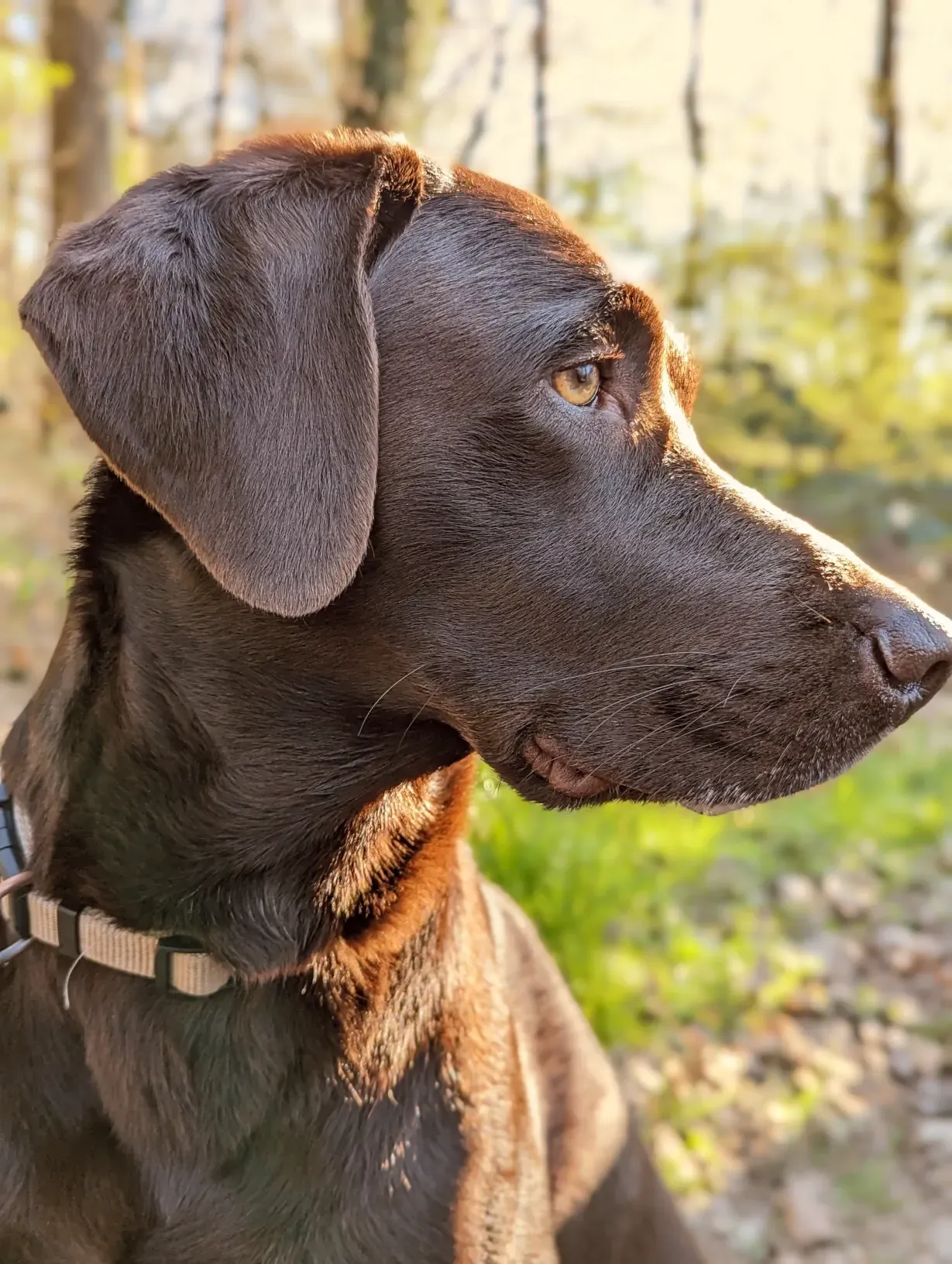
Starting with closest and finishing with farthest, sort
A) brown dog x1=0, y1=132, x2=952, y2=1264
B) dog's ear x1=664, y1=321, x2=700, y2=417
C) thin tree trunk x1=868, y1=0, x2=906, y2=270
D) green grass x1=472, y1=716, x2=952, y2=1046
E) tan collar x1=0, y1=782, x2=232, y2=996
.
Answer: brown dog x1=0, y1=132, x2=952, y2=1264 → tan collar x1=0, y1=782, x2=232, y2=996 → dog's ear x1=664, y1=321, x2=700, y2=417 → green grass x1=472, y1=716, x2=952, y2=1046 → thin tree trunk x1=868, y1=0, x2=906, y2=270

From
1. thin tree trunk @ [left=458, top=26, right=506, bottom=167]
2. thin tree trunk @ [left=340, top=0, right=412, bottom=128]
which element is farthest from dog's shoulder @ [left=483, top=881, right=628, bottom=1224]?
thin tree trunk @ [left=340, top=0, right=412, bottom=128]

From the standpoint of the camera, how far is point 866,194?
9.95 metres

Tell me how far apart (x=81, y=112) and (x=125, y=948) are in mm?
8425

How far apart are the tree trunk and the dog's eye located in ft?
25.1

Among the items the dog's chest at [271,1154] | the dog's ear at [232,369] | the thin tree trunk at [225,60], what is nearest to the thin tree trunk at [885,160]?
the thin tree trunk at [225,60]

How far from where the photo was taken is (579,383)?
1860mm

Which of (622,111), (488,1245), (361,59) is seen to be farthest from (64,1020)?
(622,111)

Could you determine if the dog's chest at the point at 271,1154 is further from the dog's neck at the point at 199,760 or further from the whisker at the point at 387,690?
Result: the whisker at the point at 387,690

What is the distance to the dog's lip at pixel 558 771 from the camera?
1.89 metres

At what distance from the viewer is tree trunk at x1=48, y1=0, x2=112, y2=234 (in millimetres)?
8664

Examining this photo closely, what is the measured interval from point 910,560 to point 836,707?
9107mm

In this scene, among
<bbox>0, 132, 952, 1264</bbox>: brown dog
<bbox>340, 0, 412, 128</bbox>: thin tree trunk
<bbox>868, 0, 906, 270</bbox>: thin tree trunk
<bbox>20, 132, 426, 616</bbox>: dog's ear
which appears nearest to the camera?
<bbox>20, 132, 426, 616</bbox>: dog's ear

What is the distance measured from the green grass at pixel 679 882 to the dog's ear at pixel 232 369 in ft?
4.10

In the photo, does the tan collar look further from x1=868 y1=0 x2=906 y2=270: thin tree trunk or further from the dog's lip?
x1=868 y1=0 x2=906 y2=270: thin tree trunk
